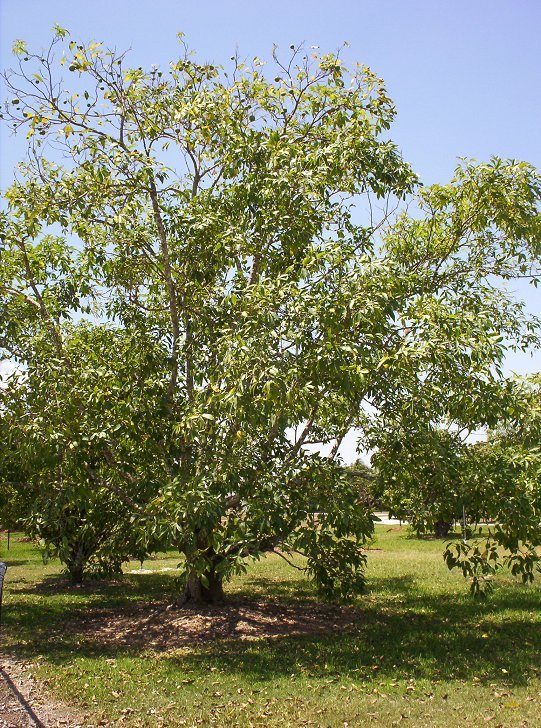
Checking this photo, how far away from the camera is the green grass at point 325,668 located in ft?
23.6

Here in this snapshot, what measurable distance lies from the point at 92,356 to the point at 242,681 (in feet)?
17.3

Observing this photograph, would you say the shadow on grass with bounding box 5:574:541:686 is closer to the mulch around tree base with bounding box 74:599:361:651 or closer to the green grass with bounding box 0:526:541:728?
the green grass with bounding box 0:526:541:728

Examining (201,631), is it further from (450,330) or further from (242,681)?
(450,330)

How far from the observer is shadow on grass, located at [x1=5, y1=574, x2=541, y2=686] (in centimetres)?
885

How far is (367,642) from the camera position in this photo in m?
10.5

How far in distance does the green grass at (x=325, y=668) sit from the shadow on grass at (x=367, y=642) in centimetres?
2

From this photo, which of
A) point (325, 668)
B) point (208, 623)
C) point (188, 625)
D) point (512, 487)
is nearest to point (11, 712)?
point (325, 668)

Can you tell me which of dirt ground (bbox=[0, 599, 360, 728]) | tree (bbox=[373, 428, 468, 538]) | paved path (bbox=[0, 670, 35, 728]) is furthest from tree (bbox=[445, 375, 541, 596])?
paved path (bbox=[0, 670, 35, 728])

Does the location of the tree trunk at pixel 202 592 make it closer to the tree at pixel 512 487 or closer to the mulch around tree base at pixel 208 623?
the mulch around tree base at pixel 208 623

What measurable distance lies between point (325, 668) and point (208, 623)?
3.39 meters

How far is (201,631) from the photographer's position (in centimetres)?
1142

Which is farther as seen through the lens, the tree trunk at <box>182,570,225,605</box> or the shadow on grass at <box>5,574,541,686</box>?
the tree trunk at <box>182,570,225,605</box>

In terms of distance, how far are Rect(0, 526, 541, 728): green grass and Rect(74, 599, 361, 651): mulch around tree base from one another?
306mm

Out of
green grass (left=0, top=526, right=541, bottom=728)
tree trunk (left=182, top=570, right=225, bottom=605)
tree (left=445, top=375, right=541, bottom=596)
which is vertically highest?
tree (left=445, top=375, right=541, bottom=596)
